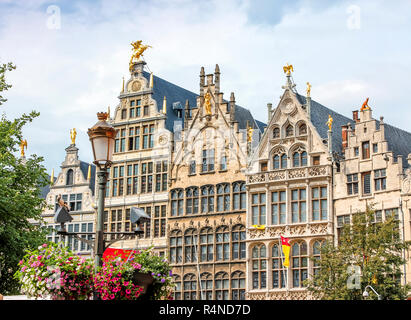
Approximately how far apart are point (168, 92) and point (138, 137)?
16.3 ft

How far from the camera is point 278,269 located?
44.9m

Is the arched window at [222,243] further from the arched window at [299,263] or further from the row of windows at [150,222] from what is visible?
the arched window at [299,263]

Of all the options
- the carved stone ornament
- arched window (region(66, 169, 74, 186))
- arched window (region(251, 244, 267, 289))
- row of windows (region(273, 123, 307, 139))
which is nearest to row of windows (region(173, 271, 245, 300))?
arched window (region(251, 244, 267, 289))

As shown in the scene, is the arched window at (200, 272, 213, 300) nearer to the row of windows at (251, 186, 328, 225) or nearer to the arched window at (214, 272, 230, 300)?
the arched window at (214, 272, 230, 300)

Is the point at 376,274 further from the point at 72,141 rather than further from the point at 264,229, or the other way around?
the point at 72,141

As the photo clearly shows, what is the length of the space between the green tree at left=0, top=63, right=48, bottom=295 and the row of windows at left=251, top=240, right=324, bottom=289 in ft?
54.0

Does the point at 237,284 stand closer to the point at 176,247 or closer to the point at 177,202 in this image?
Answer: the point at 176,247

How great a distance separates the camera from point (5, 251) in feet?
101

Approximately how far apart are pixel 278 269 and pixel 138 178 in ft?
41.6

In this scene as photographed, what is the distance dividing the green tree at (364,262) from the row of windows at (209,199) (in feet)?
33.2

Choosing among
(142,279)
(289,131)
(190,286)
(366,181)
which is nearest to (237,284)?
(190,286)

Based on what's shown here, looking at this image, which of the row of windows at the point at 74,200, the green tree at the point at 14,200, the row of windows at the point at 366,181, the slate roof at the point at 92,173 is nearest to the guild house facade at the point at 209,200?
the row of windows at the point at 366,181
